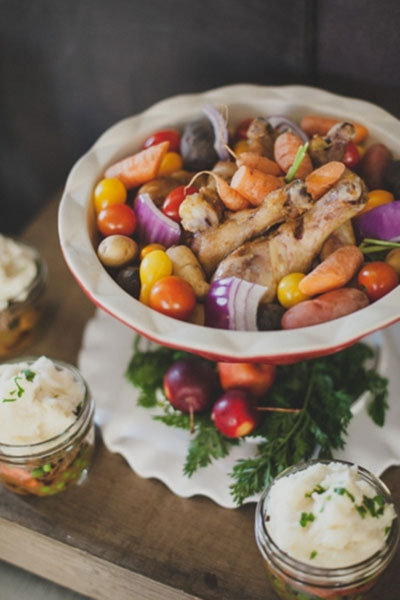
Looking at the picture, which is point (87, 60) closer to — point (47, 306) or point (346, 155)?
point (47, 306)

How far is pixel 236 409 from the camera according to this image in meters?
1.10

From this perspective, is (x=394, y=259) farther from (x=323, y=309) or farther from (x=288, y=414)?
(x=288, y=414)

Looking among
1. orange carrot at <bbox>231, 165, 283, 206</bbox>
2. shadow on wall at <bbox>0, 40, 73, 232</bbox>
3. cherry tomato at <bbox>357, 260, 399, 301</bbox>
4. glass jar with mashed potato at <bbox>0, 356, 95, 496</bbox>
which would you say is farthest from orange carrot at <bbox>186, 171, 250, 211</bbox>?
shadow on wall at <bbox>0, 40, 73, 232</bbox>

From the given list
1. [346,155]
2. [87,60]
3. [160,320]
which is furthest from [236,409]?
[87,60]

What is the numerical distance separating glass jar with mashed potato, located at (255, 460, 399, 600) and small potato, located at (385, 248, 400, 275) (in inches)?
12.2

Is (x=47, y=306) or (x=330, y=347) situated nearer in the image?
(x=330, y=347)

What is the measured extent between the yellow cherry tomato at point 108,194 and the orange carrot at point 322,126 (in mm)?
357

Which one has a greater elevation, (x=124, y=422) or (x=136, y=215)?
(x=136, y=215)

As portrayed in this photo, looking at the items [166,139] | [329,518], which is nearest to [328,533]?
[329,518]

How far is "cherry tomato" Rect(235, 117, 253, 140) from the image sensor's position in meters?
1.26

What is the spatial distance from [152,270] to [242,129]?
15.2 inches

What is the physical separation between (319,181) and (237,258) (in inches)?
7.1

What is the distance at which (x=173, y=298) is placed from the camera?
99 centimetres

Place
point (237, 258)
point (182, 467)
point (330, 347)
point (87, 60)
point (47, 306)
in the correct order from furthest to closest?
point (87, 60), point (47, 306), point (182, 467), point (237, 258), point (330, 347)
